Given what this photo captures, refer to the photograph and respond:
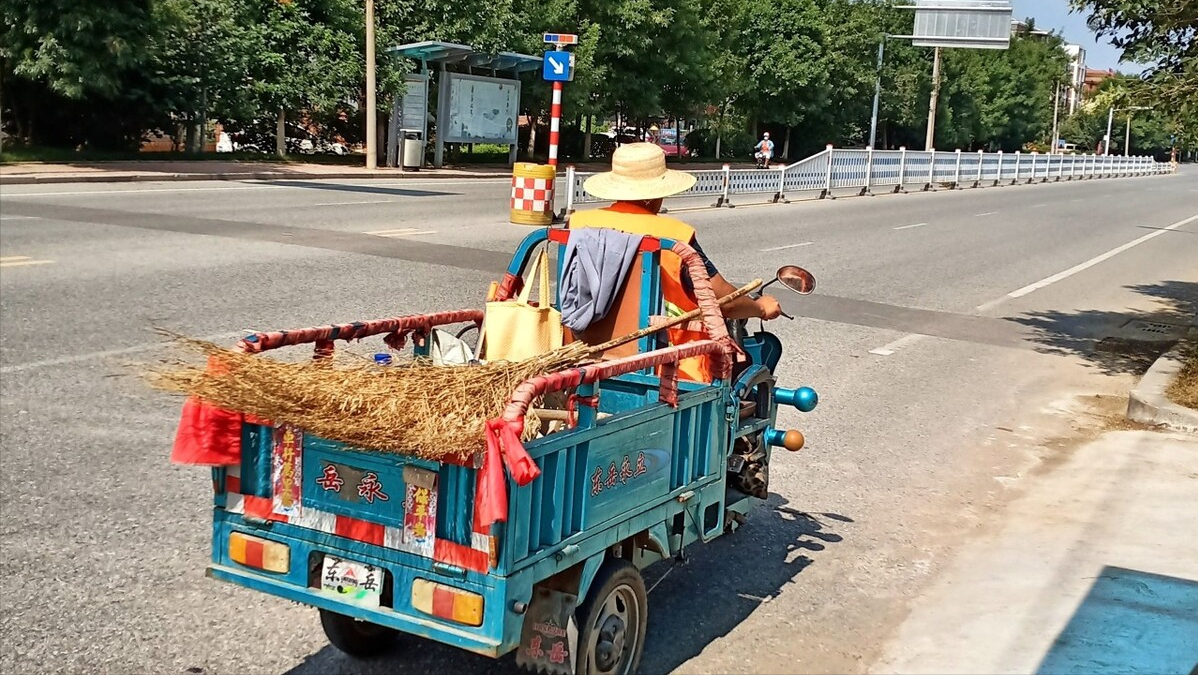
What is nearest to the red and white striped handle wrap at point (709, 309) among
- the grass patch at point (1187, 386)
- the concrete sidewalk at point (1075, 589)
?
the concrete sidewalk at point (1075, 589)

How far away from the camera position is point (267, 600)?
4.66 m

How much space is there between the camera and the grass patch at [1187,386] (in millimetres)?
8383

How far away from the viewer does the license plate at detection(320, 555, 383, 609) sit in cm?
342

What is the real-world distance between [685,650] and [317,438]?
1.67 metres

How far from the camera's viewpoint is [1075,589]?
5117 mm

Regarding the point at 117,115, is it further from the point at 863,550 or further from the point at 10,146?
the point at 863,550

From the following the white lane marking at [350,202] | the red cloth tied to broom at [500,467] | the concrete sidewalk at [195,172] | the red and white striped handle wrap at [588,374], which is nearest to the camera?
the red cloth tied to broom at [500,467]

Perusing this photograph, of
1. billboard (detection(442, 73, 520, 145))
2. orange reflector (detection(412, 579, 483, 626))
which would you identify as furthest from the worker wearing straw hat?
billboard (detection(442, 73, 520, 145))

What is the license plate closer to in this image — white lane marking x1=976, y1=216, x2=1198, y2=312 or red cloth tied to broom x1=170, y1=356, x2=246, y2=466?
red cloth tied to broom x1=170, y1=356, x2=246, y2=466

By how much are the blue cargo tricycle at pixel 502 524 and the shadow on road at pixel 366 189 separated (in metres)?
19.8

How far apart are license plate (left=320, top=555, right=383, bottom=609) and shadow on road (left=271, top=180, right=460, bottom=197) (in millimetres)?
20209

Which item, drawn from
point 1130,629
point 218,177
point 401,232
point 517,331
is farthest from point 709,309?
point 218,177

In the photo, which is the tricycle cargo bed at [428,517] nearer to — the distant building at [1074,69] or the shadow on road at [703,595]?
the shadow on road at [703,595]

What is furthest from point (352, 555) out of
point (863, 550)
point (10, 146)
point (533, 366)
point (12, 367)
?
point (10, 146)
